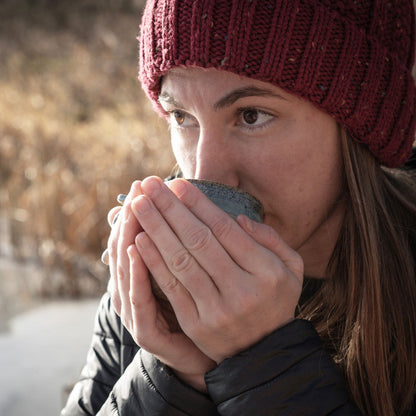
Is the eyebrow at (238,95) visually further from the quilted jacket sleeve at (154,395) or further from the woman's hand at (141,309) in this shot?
the quilted jacket sleeve at (154,395)

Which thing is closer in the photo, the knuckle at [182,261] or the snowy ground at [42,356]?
the knuckle at [182,261]

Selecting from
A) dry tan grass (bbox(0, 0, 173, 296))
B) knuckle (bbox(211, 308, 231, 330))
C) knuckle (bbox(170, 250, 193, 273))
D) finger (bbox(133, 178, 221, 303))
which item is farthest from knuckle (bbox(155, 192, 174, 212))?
dry tan grass (bbox(0, 0, 173, 296))

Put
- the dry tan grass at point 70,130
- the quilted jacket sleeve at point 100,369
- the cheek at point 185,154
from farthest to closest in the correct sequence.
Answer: the dry tan grass at point 70,130 → the quilted jacket sleeve at point 100,369 → the cheek at point 185,154

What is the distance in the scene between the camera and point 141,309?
5.34 feet

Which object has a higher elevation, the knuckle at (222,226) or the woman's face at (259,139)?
the woman's face at (259,139)

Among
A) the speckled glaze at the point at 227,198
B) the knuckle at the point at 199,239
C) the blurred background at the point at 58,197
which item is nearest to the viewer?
the knuckle at the point at 199,239

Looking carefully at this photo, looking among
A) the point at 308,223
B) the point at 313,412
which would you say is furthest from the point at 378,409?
the point at 308,223

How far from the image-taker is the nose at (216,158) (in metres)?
1.85

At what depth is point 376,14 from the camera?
194 centimetres

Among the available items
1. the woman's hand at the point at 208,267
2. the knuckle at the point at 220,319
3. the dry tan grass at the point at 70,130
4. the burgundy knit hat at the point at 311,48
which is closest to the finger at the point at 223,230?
the woman's hand at the point at 208,267

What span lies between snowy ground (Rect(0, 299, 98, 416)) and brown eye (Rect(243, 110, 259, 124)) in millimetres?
1910

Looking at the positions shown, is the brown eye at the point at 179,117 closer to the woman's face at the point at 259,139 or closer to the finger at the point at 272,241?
the woman's face at the point at 259,139

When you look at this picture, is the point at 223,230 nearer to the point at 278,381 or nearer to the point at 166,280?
the point at 166,280

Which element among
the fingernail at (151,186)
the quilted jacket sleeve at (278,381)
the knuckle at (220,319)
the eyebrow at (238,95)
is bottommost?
the quilted jacket sleeve at (278,381)
